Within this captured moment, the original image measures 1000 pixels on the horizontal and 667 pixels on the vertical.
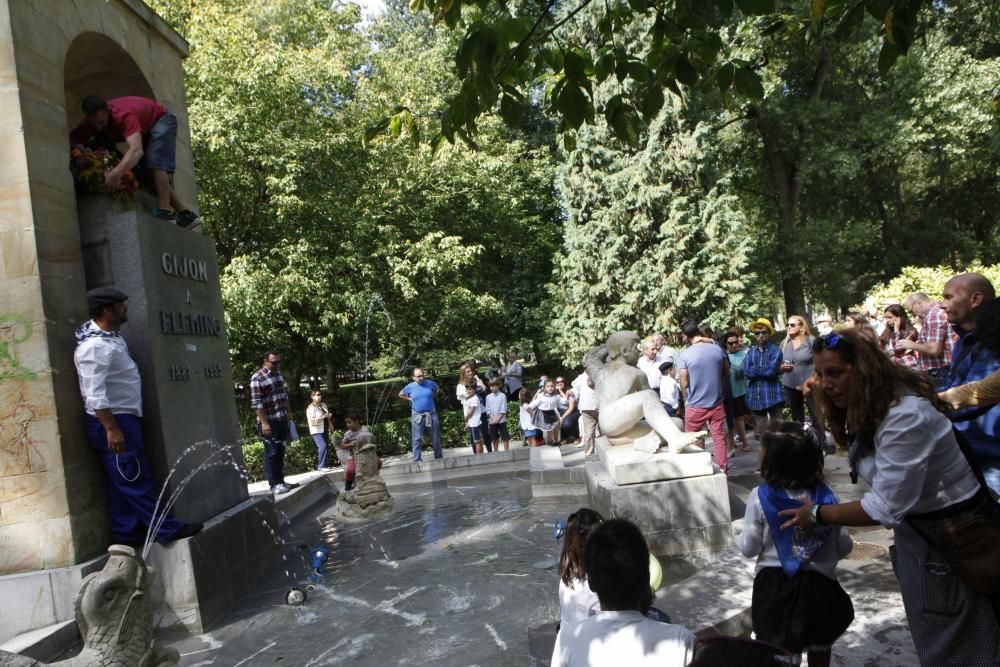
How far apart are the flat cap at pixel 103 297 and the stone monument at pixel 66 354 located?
248 millimetres

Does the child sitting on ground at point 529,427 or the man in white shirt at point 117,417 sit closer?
the man in white shirt at point 117,417

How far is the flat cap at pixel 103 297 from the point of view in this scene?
15.9 feet

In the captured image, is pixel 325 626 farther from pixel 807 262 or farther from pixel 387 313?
pixel 807 262

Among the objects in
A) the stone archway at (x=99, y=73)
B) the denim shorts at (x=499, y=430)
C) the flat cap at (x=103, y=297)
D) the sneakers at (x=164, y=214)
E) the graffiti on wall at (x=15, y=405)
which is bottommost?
the denim shorts at (x=499, y=430)

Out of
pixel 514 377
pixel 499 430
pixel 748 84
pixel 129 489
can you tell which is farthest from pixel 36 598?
pixel 514 377

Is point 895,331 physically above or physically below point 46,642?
above

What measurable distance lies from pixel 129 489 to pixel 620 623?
4.10 meters

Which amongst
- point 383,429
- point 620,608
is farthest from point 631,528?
point 383,429

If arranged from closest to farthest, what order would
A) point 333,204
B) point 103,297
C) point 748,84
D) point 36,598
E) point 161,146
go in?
point 748,84, point 36,598, point 103,297, point 161,146, point 333,204

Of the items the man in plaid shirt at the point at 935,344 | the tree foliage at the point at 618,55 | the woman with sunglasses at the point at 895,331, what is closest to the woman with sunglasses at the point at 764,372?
the woman with sunglasses at the point at 895,331

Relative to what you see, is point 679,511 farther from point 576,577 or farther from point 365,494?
point 365,494

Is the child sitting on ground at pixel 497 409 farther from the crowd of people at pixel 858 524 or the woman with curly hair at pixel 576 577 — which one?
the crowd of people at pixel 858 524

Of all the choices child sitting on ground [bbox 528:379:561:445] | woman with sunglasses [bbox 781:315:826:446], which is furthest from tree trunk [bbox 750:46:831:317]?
woman with sunglasses [bbox 781:315:826:446]

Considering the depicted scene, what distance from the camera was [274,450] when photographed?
9.57 metres
